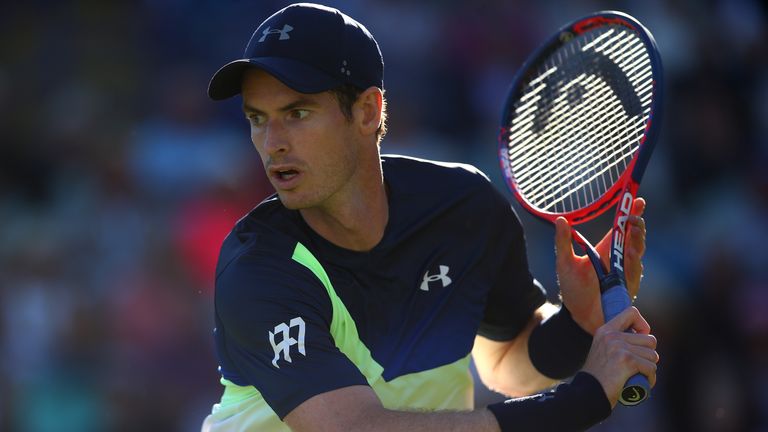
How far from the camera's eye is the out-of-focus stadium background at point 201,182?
723cm

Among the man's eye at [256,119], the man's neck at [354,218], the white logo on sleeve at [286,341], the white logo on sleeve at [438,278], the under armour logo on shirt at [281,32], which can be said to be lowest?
the white logo on sleeve at [438,278]

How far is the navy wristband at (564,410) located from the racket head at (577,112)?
0.83 m

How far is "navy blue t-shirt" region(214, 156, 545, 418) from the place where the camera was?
3238mm

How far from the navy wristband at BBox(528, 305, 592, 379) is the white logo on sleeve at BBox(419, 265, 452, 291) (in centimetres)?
41

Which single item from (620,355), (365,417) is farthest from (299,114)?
(620,355)

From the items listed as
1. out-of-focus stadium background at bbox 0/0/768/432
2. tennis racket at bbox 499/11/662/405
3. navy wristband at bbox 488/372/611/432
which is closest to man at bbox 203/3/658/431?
navy wristband at bbox 488/372/611/432

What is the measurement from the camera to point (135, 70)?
348 inches

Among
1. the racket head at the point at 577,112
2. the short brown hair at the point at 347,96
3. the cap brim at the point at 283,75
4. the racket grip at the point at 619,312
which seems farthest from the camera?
the racket head at the point at 577,112

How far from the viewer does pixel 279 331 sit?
127 inches

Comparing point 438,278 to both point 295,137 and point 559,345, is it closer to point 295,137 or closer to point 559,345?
point 559,345

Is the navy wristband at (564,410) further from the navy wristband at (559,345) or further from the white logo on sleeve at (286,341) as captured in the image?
the navy wristband at (559,345)

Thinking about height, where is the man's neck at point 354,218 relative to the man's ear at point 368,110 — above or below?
below

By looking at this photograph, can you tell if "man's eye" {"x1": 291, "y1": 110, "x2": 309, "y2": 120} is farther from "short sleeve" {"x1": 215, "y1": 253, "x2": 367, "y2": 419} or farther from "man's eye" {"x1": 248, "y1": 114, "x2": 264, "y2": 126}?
"short sleeve" {"x1": 215, "y1": 253, "x2": 367, "y2": 419}

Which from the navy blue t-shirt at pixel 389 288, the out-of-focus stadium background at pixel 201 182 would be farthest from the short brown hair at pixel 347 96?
the out-of-focus stadium background at pixel 201 182
